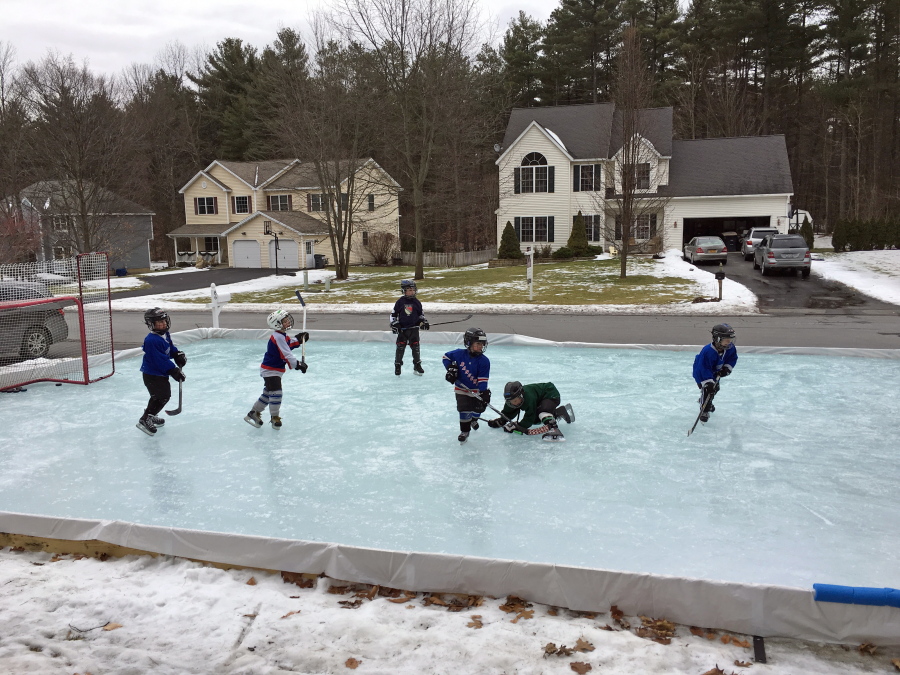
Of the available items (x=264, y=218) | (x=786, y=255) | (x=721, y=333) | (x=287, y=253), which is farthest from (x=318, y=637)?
(x=264, y=218)

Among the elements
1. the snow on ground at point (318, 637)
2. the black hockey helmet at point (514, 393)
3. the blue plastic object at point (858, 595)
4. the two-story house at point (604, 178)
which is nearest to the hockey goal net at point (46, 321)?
the black hockey helmet at point (514, 393)

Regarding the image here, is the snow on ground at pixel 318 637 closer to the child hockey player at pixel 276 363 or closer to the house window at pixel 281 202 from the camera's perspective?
the child hockey player at pixel 276 363

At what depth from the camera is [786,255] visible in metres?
27.8

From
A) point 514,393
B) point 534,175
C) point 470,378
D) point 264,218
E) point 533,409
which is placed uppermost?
point 534,175

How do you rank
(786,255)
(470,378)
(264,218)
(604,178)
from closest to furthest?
1. (470,378)
2. (786,255)
3. (604,178)
4. (264,218)

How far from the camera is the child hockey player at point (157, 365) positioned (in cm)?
859

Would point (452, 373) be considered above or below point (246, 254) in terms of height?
below

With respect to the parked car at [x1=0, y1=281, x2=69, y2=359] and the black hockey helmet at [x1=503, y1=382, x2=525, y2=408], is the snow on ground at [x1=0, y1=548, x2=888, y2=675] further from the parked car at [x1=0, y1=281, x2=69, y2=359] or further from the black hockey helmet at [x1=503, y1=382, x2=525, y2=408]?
the parked car at [x1=0, y1=281, x2=69, y2=359]

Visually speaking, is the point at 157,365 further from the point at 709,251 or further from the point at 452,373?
the point at 709,251

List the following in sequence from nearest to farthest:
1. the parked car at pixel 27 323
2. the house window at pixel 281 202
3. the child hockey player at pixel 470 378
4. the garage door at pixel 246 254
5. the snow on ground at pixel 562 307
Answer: the child hockey player at pixel 470 378 → the parked car at pixel 27 323 → the snow on ground at pixel 562 307 → the garage door at pixel 246 254 → the house window at pixel 281 202

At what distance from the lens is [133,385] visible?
11.8m

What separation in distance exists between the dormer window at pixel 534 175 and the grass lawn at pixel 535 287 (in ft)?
19.5

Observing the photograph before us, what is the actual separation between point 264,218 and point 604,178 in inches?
861

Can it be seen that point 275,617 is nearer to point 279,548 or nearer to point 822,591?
point 279,548
